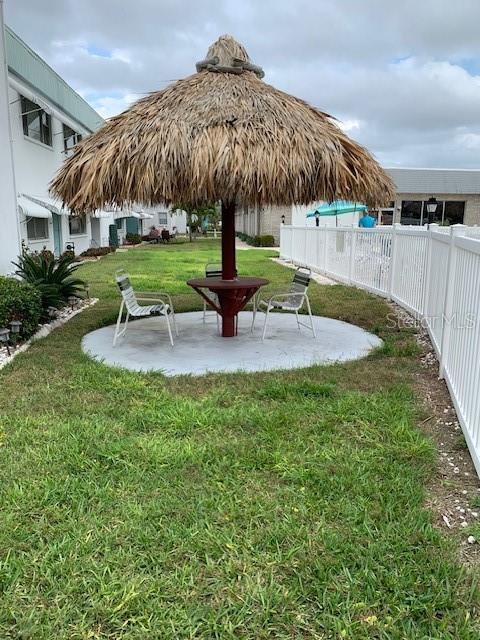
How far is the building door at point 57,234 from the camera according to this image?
1996 cm

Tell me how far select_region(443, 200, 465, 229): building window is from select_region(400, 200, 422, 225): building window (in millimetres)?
1806

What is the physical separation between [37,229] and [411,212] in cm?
2551

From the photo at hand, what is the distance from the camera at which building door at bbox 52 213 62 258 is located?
20.0 metres

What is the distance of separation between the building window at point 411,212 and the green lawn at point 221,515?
104ft

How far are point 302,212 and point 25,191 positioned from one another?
17.8 meters

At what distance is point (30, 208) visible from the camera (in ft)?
49.9

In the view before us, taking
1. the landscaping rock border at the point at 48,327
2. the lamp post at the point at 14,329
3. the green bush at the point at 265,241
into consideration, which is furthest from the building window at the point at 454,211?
the lamp post at the point at 14,329

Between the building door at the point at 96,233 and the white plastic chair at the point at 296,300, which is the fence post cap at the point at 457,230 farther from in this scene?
the building door at the point at 96,233

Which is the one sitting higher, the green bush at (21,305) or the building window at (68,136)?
the building window at (68,136)

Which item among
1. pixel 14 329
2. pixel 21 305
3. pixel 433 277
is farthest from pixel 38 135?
pixel 433 277

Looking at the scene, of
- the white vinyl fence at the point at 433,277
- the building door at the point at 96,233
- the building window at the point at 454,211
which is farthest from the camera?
the building window at the point at 454,211

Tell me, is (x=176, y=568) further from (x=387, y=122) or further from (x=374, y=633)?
(x=387, y=122)

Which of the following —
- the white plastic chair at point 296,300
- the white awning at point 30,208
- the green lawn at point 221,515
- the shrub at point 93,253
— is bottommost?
the green lawn at point 221,515

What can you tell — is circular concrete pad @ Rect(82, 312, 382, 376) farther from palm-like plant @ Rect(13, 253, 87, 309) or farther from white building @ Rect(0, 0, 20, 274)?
white building @ Rect(0, 0, 20, 274)
